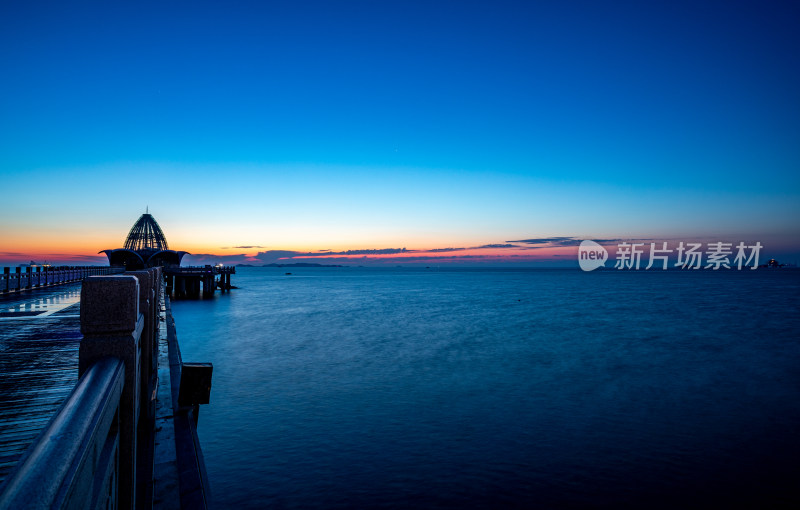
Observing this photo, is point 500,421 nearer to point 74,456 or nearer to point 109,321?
point 109,321

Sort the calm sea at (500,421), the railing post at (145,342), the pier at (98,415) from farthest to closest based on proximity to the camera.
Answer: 1. the calm sea at (500,421)
2. the railing post at (145,342)
3. the pier at (98,415)

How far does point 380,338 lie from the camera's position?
3180cm

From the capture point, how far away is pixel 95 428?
1743 mm

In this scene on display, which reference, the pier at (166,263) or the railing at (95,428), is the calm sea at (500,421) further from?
the pier at (166,263)

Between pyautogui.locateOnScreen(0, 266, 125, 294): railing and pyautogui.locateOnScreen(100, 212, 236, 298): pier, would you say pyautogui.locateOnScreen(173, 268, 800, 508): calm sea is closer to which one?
pyautogui.locateOnScreen(0, 266, 125, 294): railing

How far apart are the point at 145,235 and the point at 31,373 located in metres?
116

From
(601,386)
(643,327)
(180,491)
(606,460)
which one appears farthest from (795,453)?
(643,327)

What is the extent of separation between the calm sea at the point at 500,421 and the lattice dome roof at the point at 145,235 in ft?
291

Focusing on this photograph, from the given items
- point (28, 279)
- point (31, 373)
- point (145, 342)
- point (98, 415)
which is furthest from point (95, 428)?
point (28, 279)

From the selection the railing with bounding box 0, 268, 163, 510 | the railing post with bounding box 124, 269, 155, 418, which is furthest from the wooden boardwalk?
the railing with bounding box 0, 268, 163, 510

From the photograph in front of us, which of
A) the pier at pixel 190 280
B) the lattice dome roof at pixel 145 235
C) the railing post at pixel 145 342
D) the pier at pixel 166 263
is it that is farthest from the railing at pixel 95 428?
the lattice dome roof at pixel 145 235

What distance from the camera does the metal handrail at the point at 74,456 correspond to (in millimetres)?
1203

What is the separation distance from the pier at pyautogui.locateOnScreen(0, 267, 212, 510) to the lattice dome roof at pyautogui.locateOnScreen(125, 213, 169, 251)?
361 ft

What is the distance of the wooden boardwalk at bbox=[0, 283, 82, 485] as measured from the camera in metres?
4.13
